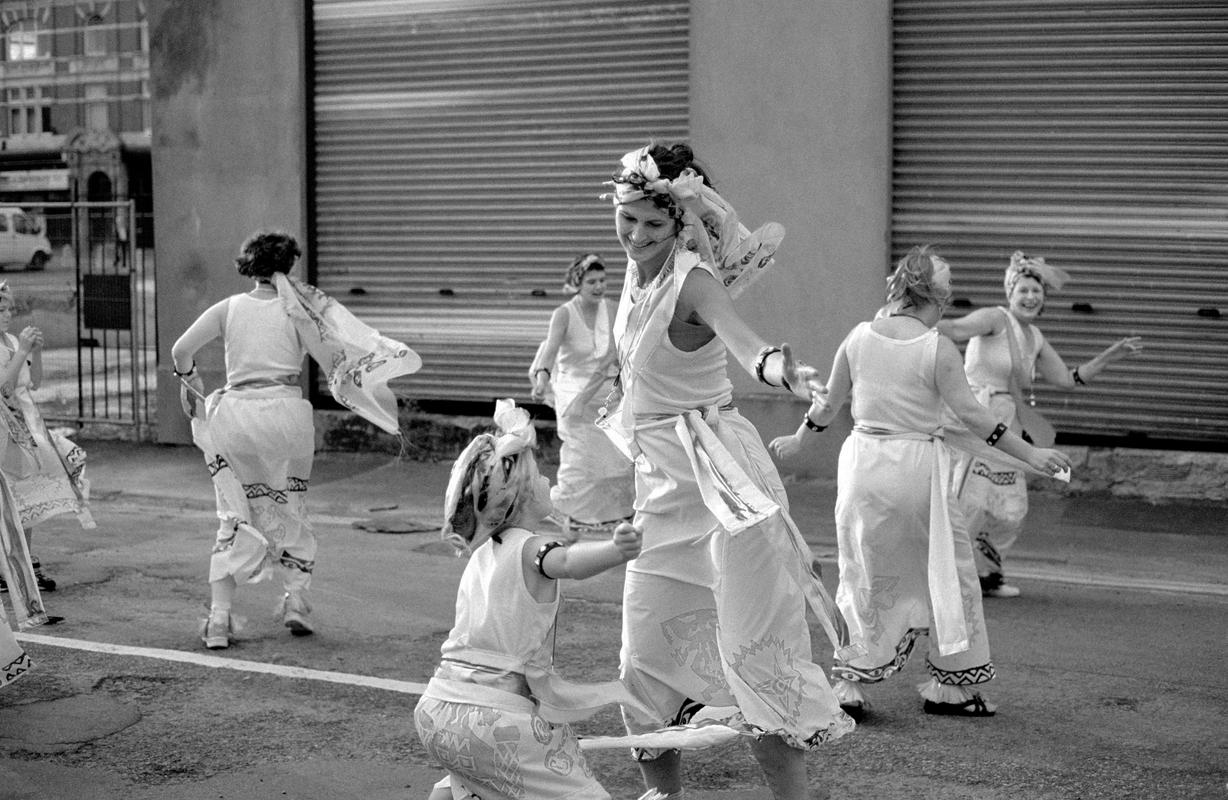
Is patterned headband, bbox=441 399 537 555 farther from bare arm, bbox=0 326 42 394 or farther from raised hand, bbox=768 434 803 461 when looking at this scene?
bare arm, bbox=0 326 42 394

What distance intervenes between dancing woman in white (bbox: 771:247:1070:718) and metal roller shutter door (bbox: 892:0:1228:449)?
5779 millimetres

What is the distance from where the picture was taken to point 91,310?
15.7 metres

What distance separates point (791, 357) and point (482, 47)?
1045 cm

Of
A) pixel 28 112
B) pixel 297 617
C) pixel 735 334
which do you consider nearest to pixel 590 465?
pixel 297 617

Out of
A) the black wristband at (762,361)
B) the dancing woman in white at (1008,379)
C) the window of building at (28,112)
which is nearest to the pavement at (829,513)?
the dancing woman in white at (1008,379)

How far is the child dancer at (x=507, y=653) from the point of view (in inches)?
163

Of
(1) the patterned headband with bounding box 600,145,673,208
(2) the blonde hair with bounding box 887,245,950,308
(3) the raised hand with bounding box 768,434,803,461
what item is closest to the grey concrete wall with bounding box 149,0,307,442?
(2) the blonde hair with bounding box 887,245,950,308

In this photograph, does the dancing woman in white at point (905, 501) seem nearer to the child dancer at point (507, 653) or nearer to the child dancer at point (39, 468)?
the child dancer at point (507, 653)

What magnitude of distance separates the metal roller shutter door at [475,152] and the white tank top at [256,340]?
19.3 feet

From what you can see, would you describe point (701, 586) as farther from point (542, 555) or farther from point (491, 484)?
point (491, 484)

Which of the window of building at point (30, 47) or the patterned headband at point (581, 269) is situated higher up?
the window of building at point (30, 47)

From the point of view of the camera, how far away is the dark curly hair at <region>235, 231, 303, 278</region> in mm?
7660

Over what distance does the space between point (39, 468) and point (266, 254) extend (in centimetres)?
233

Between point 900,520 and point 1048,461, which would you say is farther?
point 900,520
